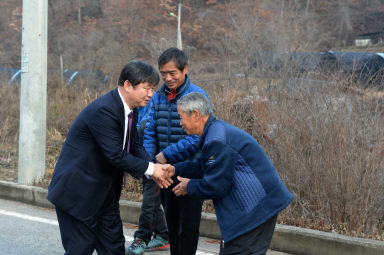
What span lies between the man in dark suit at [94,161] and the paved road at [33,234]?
175cm

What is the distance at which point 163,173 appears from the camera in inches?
157

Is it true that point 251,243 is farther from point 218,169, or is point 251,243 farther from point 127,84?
point 127,84

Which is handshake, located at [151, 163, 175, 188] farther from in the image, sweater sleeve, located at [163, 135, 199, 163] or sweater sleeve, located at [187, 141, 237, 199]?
sweater sleeve, located at [187, 141, 237, 199]

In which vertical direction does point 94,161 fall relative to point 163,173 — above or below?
above

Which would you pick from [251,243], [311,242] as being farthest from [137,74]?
[311,242]

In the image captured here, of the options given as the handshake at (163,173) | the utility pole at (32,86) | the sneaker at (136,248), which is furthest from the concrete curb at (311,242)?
the utility pole at (32,86)

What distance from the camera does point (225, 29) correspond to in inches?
1897

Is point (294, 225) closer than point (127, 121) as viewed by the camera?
No

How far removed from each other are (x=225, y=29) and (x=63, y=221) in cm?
4572

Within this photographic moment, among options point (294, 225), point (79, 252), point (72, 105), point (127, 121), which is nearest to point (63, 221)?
point (79, 252)

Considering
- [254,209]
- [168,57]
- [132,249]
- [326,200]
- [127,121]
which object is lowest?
[132,249]

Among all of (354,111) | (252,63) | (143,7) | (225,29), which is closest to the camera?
(354,111)

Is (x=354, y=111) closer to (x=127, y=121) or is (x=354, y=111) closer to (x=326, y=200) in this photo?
(x=326, y=200)

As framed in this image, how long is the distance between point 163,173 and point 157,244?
1.64 metres
